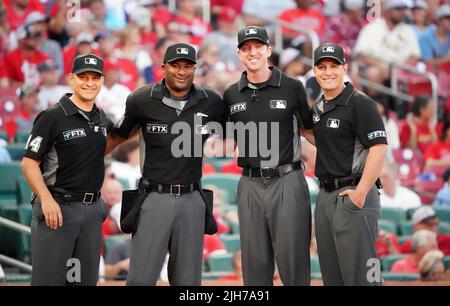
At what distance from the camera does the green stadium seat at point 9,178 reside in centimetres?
812

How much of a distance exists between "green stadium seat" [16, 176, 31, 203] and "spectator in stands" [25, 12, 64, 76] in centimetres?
186

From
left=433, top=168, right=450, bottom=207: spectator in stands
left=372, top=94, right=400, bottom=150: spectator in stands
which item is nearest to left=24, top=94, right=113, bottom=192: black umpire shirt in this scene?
left=433, top=168, right=450, bottom=207: spectator in stands

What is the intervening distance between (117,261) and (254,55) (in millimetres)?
2810

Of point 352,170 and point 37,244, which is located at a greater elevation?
point 352,170

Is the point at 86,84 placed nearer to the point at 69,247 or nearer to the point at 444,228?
the point at 69,247

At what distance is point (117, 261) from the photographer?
310 inches

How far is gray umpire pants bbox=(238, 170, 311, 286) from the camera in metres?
5.65

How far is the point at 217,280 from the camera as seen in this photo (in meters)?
7.85

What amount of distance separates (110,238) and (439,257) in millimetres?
2853

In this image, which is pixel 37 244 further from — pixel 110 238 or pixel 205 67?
pixel 205 67

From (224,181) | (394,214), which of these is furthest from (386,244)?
(224,181)

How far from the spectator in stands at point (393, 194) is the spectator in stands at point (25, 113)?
337cm

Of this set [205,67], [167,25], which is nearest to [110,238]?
[205,67]
